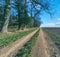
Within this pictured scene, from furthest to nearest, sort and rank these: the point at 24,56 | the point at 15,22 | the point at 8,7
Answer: the point at 15,22 < the point at 8,7 < the point at 24,56

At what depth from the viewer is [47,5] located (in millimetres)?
24344

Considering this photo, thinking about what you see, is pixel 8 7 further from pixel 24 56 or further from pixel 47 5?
pixel 24 56

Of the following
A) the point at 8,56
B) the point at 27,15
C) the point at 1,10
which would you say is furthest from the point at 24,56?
the point at 27,15

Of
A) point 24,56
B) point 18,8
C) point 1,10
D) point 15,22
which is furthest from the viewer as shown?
point 15,22

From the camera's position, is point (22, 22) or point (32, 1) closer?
point (32, 1)

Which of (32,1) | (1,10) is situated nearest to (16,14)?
(1,10)

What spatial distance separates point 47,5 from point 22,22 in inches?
718

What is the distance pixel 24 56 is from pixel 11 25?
3673cm

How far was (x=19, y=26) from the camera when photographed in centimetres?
4284

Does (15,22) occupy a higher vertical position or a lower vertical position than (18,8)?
lower

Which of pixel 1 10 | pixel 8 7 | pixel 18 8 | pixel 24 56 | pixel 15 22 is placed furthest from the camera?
pixel 15 22

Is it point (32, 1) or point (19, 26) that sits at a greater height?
point (32, 1)

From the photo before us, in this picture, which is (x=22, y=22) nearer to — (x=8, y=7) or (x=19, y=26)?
(x=19, y=26)

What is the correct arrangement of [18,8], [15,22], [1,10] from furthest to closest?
[15,22] → [18,8] → [1,10]
